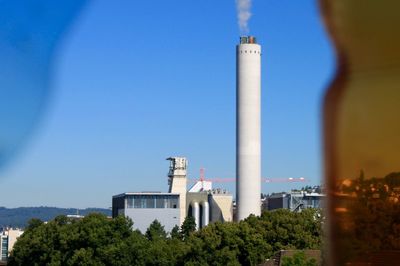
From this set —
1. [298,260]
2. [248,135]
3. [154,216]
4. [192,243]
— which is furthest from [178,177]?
[298,260]

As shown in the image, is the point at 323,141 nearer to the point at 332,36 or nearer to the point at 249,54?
the point at 332,36

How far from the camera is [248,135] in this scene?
6781cm

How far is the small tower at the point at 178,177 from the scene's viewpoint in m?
89.6

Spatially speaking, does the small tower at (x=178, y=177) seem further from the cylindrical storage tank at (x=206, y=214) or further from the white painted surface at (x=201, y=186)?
the white painted surface at (x=201, y=186)

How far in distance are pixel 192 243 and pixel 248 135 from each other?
29515 mm

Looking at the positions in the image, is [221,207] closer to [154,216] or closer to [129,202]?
[154,216]

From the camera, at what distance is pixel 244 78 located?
68.6 meters

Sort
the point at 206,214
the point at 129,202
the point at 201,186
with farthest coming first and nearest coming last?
the point at 201,186 < the point at 206,214 < the point at 129,202

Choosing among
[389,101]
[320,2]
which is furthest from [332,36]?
[389,101]

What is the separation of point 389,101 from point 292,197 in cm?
8917

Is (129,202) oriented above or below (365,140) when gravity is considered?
below

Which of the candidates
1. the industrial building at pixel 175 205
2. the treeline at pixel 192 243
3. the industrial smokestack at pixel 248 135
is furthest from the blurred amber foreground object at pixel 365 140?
the industrial building at pixel 175 205

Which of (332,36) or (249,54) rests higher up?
(249,54)

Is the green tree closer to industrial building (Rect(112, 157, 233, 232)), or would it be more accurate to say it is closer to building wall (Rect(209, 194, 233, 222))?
industrial building (Rect(112, 157, 233, 232))
